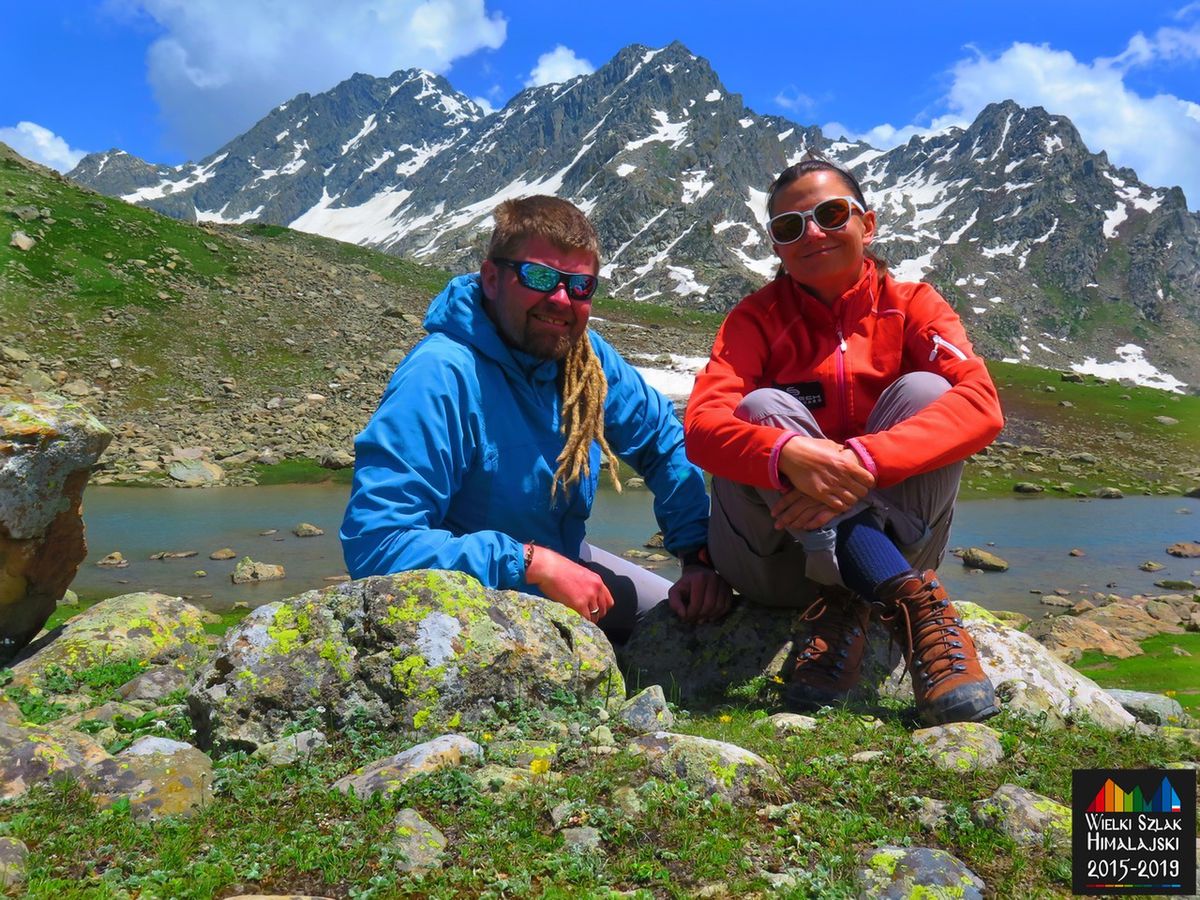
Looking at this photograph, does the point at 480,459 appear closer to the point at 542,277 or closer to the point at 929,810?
the point at 542,277

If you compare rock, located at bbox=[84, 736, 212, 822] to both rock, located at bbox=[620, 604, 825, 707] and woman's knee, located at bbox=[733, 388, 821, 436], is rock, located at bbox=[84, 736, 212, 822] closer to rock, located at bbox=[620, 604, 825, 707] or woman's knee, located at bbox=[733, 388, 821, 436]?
rock, located at bbox=[620, 604, 825, 707]

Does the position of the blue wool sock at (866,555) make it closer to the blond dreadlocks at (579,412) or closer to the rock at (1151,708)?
the blond dreadlocks at (579,412)

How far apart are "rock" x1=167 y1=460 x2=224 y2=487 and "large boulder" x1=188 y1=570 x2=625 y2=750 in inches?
1203

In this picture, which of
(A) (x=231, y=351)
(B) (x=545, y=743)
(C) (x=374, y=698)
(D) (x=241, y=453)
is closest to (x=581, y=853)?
(B) (x=545, y=743)

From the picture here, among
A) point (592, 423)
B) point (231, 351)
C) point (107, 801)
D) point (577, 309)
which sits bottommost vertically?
point (107, 801)

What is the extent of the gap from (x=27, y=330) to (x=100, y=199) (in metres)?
20.2

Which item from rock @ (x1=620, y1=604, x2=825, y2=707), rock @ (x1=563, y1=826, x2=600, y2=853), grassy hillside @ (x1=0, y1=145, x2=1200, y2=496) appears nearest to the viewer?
rock @ (x1=563, y1=826, x2=600, y2=853)

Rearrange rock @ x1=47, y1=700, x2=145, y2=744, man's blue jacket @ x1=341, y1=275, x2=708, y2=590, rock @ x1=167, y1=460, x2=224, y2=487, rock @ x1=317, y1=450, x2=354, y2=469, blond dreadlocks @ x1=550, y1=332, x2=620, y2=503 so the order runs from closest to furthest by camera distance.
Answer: man's blue jacket @ x1=341, y1=275, x2=708, y2=590
rock @ x1=47, y1=700, x2=145, y2=744
blond dreadlocks @ x1=550, y1=332, x2=620, y2=503
rock @ x1=167, y1=460, x2=224, y2=487
rock @ x1=317, y1=450, x2=354, y2=469

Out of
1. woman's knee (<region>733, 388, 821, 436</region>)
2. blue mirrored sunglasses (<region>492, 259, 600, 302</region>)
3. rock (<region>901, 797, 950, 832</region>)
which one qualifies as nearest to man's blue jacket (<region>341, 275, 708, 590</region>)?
blue mirrored sunglasses (<region>492, 259, 600, 302</region>)

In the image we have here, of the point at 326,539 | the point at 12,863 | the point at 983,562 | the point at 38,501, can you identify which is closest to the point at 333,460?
the point at 326,539

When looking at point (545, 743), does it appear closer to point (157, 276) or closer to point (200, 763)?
point (200, 763)

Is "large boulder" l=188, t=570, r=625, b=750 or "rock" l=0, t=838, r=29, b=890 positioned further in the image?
"large boulder" l=188, t=570, r=625, b=750

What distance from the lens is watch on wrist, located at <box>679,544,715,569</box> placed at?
22.6 ft

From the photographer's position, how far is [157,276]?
50875 millimetres
